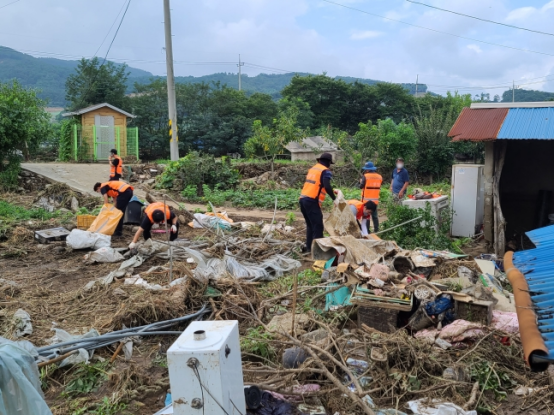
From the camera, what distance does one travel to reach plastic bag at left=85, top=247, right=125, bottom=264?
801 cm

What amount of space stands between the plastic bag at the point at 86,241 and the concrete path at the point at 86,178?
440 centimetres

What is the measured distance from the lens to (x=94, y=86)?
105ft

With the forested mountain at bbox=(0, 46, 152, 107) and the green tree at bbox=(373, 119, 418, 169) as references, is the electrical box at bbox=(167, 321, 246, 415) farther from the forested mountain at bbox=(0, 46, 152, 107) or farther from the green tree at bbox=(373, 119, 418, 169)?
the forested mountain at bbox=(0, 46, 152, 107)

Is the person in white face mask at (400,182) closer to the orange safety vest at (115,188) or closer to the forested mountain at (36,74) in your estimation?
the orange safety vest at (115,188)

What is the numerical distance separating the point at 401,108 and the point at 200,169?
106 ft

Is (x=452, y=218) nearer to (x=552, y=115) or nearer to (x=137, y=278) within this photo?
(x=552, y=115)

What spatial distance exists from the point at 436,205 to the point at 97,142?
17.9 metres

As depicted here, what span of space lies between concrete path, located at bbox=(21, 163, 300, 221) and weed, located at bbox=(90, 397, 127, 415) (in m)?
8.68

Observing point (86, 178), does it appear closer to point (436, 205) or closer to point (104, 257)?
point (104, 257)

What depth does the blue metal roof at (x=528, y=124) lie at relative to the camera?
332 inches

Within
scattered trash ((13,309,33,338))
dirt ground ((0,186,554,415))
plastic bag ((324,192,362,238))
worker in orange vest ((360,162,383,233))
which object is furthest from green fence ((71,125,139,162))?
scattered trash ((13,309,33,338))

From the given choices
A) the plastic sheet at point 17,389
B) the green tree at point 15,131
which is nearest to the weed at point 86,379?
the plastic sheet at point 17,389

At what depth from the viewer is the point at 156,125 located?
33844 mm

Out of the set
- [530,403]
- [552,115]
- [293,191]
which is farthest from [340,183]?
[530,403]
